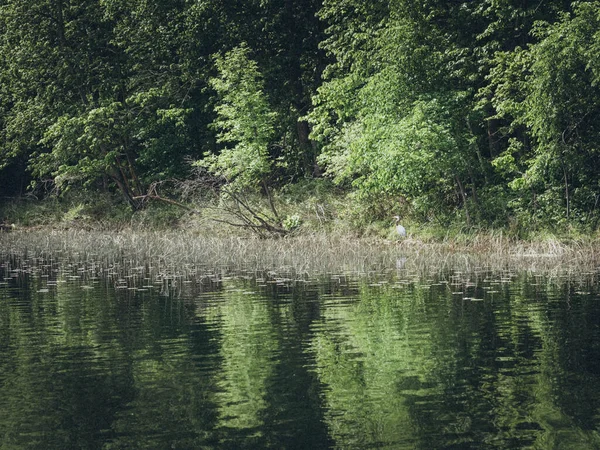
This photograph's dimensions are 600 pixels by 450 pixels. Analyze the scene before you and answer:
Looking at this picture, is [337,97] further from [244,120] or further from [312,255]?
[312,255]

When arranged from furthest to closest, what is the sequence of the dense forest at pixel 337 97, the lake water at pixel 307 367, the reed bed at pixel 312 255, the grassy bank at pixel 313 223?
the dense forest at pixel 337 97
the grassy bank at pixel 313 223
the reed bed at pixel 312 255
the lake water at pixel 307 367

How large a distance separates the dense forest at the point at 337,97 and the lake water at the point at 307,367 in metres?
9.73

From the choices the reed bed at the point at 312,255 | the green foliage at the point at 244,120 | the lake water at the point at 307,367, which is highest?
the green foliage at the point at 244,120

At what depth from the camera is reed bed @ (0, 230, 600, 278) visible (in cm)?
2255

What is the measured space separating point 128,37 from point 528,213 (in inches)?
847

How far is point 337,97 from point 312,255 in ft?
29.1

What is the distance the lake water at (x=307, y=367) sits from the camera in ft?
26.9

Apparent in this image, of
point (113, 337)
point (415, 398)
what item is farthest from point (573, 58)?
point (415, 398)

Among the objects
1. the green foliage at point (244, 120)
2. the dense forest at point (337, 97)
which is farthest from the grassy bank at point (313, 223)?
the green foliage at point (244, 120)

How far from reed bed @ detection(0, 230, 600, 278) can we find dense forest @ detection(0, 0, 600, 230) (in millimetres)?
2117

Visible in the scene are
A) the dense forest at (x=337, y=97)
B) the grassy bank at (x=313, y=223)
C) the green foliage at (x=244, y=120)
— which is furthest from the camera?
the green foliage at (x=244, y=120)

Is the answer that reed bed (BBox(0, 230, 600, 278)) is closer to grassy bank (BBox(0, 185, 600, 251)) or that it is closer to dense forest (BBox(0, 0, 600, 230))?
grassy bank (BBox(0, 185, 600, 251))

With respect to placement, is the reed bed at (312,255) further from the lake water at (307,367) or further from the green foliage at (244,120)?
the green foliage at (244,120)

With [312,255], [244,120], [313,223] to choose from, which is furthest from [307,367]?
[244,120]
